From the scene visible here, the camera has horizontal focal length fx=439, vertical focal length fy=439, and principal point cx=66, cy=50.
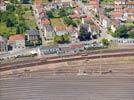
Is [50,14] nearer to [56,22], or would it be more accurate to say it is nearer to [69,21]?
[56,22]

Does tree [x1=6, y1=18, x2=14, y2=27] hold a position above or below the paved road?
above

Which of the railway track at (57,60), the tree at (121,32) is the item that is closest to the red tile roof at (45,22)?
the tree at (121,32)

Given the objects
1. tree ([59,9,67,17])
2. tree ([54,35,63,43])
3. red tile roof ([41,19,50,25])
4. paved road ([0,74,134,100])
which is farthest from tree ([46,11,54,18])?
paved road ([0,74,134,100])

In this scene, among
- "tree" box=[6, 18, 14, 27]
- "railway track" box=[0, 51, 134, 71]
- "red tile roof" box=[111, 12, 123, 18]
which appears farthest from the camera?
"red tile roof" box=[111, 12, 123, 18]

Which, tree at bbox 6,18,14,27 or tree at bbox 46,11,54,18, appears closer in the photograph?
tree at bbox 6,18,14,27

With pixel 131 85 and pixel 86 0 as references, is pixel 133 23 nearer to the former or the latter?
pixel 86 0

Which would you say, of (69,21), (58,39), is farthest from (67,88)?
(69,21)

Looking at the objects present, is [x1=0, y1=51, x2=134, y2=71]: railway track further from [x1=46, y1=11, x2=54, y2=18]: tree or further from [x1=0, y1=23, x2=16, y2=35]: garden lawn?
[x1=46, y1=11, x2=54, y2=18]: tree

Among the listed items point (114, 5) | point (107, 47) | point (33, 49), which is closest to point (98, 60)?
point (107, 47)
